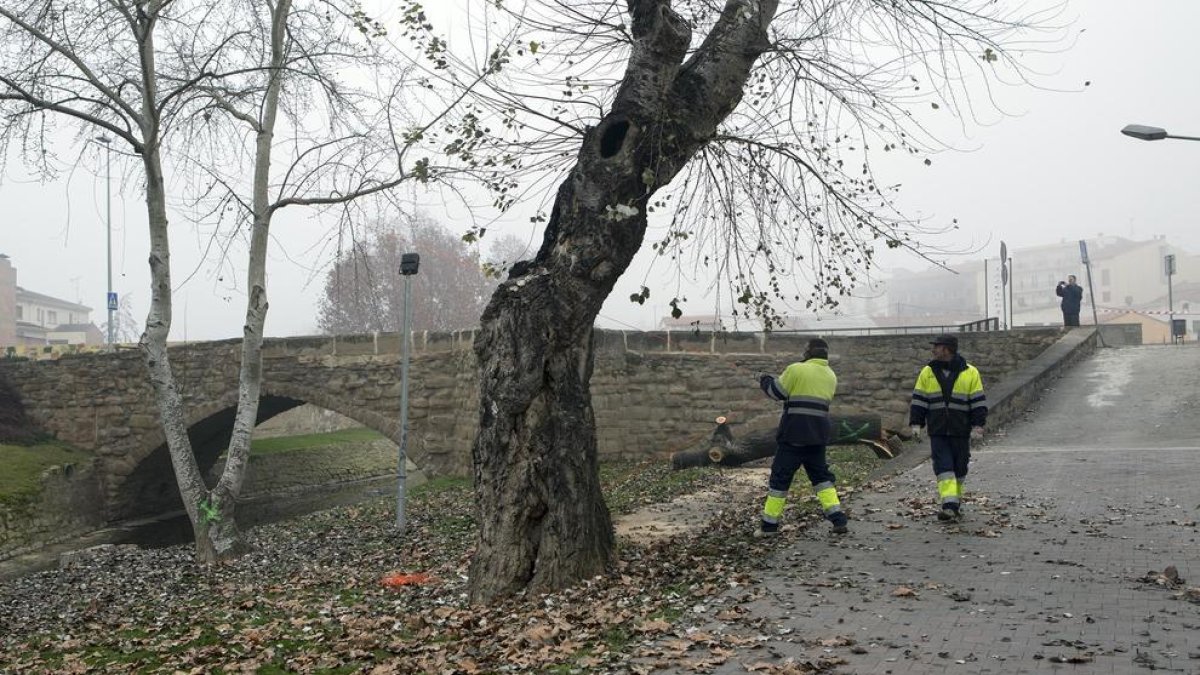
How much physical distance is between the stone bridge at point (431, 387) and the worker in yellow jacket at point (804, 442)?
9.51 meters

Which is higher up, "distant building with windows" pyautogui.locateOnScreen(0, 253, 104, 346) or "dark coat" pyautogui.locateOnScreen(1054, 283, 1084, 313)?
"distant building with windows" pyautogui.locateOnScreen(0, 253, 104, 346)

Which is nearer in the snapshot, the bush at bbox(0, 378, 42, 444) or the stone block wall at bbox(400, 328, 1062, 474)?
the stone block wall at bbox(400, 328, 1062, 474)

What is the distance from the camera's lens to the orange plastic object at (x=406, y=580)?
8844mm

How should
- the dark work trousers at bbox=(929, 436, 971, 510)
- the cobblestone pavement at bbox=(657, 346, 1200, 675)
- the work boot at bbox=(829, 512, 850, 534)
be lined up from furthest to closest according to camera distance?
1. the dark work trousers at bbox=(929, 436, 971, 510)
2. the work boot at bbox=(829, 512, 850, 534)
3. the cobblestone pavement at bbox=(657, 346, 1200, 675)

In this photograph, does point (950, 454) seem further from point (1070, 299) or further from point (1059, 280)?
point (1059, 280)

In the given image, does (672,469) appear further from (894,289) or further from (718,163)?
(894,289)

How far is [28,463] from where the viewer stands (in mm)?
22594

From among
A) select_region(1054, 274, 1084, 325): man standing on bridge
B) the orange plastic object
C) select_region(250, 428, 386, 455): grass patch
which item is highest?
select_region(1054, 274, 1084, 325): man standing on bridge

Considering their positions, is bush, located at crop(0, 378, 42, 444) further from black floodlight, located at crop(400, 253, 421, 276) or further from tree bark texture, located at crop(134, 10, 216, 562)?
black floodlight, located at crop(400, 253, 421, 276)

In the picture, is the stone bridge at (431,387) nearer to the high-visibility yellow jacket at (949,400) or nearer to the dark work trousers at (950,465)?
the high-visibility yellow jacket at (949,400)

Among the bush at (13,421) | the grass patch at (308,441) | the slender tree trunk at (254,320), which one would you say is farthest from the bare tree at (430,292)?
the slender tree trunk at (254,320)

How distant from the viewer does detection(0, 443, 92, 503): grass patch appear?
68.6 ft

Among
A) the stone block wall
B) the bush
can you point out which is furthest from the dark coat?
the bush

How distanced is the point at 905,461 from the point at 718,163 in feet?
16.0
